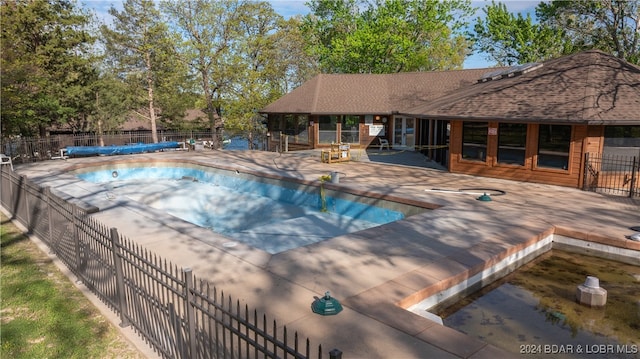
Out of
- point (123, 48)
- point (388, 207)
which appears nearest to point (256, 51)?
point (123, 48)

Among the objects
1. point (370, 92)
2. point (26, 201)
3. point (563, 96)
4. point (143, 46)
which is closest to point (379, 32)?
point (370, 92)

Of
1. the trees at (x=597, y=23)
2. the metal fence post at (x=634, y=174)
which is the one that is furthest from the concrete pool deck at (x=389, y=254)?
the trees at (x=597, y=23)

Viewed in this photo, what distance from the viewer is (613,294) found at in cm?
772

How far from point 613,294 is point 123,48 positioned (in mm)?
44737

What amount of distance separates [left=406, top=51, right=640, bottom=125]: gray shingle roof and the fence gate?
146 centimetres

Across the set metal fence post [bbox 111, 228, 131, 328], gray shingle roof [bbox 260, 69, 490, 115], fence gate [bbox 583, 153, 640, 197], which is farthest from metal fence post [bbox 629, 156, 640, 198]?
metal fence post [bbox 111, 228, 131, 328]

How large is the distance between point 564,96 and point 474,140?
3.64 metres

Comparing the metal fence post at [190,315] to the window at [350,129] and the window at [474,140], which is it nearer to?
the window at [474,140]

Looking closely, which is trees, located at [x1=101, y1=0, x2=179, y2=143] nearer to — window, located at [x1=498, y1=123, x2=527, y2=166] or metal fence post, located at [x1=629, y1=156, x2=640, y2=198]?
window, located at [x1=498, y1=123, x2=527, y2=166]

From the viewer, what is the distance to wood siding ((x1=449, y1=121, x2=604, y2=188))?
15.0 meters

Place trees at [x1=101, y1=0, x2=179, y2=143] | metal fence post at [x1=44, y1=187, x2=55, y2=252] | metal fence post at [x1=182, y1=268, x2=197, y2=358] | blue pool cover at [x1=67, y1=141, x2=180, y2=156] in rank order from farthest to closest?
trees at [x1=101, y1=0, x2=179, y2=143] → blue pool cover at [x1=67, y1=141, x2=180, y2=156] → metal fence post at [x1=44, y1=187, x2=55, y2=252] → metal fence post at [x1=182, y1=268, x2=197, y2=358]

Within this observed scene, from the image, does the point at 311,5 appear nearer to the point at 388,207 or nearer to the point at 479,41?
the point at 479,41

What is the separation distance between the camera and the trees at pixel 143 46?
3666cm

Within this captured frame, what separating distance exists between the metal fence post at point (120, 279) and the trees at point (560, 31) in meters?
38.7
